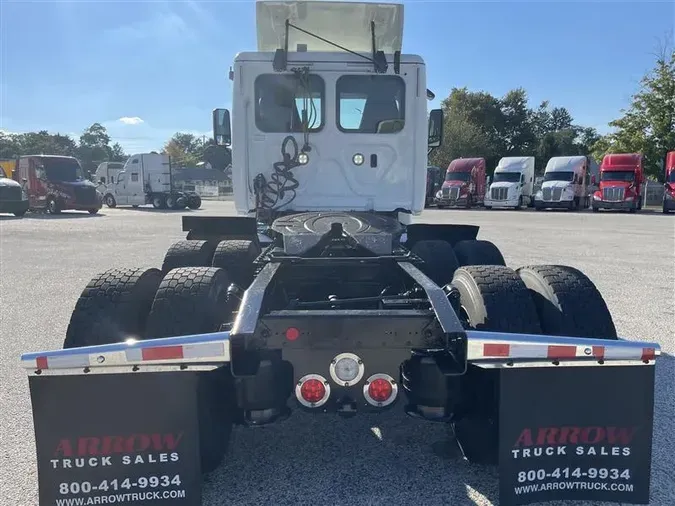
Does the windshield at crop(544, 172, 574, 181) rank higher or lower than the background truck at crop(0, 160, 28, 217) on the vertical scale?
higher

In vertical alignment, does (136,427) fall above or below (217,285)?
below

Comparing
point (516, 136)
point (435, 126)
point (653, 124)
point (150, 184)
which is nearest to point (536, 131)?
point (516, 136)

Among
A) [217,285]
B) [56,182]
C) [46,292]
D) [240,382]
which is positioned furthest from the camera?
[56,182]

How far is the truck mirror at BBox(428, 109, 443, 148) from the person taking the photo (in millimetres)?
5609

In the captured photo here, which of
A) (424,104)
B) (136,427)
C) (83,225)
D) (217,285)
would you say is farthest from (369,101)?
(83,225)

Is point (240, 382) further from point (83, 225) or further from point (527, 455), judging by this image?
point (83, 225)

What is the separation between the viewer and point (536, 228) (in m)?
19.6

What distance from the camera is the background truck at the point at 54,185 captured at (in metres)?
25.0

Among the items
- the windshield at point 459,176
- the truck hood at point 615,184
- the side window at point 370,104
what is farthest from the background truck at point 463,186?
the side window at point 370,104

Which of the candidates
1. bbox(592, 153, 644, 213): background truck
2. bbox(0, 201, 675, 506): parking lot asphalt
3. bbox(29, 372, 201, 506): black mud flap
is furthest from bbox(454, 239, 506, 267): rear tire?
bbox(592, 153, 644, 213): background truck

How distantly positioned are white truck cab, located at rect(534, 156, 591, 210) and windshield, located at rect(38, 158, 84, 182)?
2528 centimetres

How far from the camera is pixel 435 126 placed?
566 centimetres

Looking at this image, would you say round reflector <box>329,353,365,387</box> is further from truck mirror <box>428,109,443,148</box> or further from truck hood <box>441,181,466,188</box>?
truck hood <box>441,181,466,188</box>

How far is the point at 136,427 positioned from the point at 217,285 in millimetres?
900
